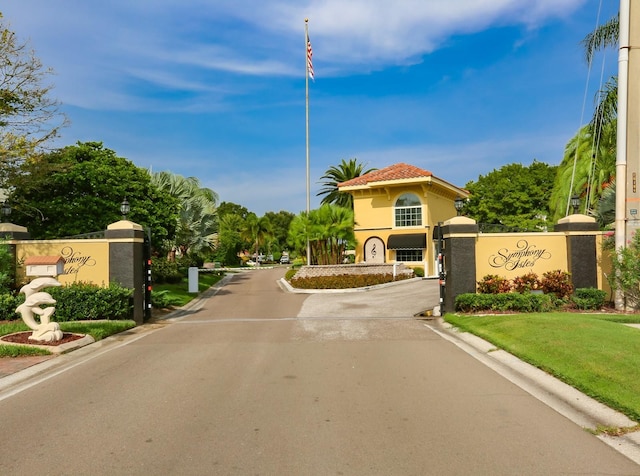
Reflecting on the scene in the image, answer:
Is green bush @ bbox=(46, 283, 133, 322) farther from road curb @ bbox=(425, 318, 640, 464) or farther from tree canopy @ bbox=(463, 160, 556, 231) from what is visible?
tree canopy @ bbox=(463, 160, 556, 231)

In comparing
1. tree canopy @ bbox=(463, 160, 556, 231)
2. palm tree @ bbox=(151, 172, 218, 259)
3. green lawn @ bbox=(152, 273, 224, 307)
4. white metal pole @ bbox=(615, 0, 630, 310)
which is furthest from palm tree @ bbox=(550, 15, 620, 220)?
palm tree @ bbox=(151, 172, 218, 259)

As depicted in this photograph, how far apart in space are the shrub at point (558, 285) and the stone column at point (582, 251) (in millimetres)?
351

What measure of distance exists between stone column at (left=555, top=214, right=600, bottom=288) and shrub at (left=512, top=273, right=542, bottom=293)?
117cm

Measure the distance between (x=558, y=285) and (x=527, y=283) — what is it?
89cm

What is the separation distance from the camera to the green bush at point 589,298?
14953 mm

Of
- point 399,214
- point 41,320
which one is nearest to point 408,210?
point 399,214

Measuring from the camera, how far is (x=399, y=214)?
3678cm

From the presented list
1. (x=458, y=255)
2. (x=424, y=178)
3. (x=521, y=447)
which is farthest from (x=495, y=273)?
(x=424, y=178)

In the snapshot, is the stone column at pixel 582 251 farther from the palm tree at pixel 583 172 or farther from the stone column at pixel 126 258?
the stone column at pixel 126 258

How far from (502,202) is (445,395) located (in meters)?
47.2

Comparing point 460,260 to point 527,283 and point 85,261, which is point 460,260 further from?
point 85,261

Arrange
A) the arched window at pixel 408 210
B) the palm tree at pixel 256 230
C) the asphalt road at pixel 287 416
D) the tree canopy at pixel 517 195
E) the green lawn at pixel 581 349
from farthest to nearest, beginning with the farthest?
1. the palm tree at pixel 256 230
2. the tree canopy at pixel 517 195
3. the arched window at pixel 408 210
4. the green lawn at pixel 581 349
5. the asphalt road at pixel 287 416

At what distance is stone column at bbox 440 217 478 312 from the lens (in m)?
15.6

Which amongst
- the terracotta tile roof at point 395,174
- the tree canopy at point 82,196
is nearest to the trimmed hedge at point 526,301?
the tree canopy at point 82,196
